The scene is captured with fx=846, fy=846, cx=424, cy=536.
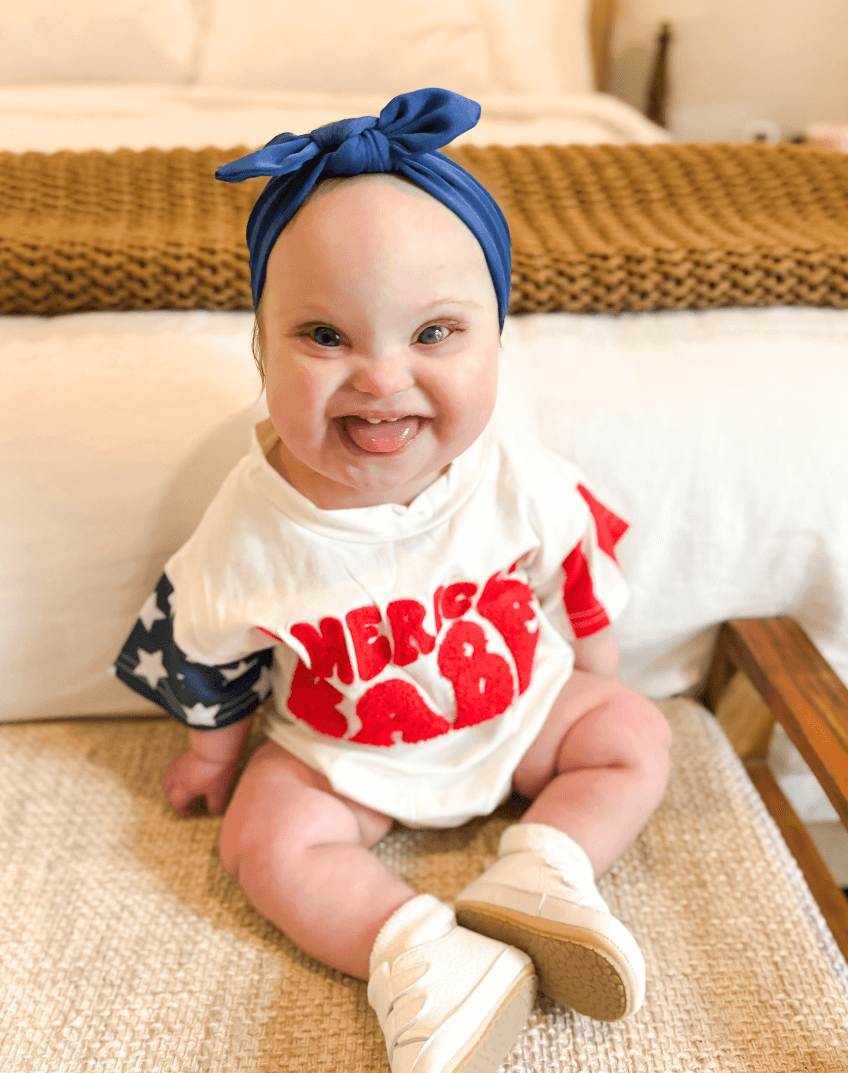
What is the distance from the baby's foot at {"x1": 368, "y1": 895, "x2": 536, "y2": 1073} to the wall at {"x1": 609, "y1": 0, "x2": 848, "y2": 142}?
95.8 inches

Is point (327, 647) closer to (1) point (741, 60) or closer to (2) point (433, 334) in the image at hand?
(2) point (433, 334)


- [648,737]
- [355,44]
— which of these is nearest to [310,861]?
[648,737]

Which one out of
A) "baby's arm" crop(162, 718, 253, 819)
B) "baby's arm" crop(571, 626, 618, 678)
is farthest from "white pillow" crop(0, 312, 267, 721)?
"baby's arm" crop(571, 626, 618, 678)

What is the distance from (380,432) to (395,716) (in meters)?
0.28

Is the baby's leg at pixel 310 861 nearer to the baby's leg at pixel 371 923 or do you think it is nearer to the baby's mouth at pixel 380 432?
the baby's leg at pixel 371 923

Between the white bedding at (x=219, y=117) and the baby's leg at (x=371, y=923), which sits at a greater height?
the white bedding at (x=219, y=117)

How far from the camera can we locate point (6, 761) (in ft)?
2.82

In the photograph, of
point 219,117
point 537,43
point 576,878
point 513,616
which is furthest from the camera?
point 537,43

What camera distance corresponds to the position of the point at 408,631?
715 millimetres

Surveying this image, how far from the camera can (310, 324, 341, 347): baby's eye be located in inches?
22.0

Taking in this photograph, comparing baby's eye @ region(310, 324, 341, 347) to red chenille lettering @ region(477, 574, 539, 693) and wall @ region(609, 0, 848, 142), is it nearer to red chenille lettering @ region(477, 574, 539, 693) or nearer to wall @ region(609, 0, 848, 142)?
red chenille lettering @ region(477, 574, 539, 693)

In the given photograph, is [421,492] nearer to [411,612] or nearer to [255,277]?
[411,612]

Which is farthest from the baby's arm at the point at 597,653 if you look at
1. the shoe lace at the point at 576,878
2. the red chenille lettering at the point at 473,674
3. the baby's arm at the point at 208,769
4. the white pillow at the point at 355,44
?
the white pillow at the point at 355,44

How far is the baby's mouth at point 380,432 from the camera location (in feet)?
1.89
